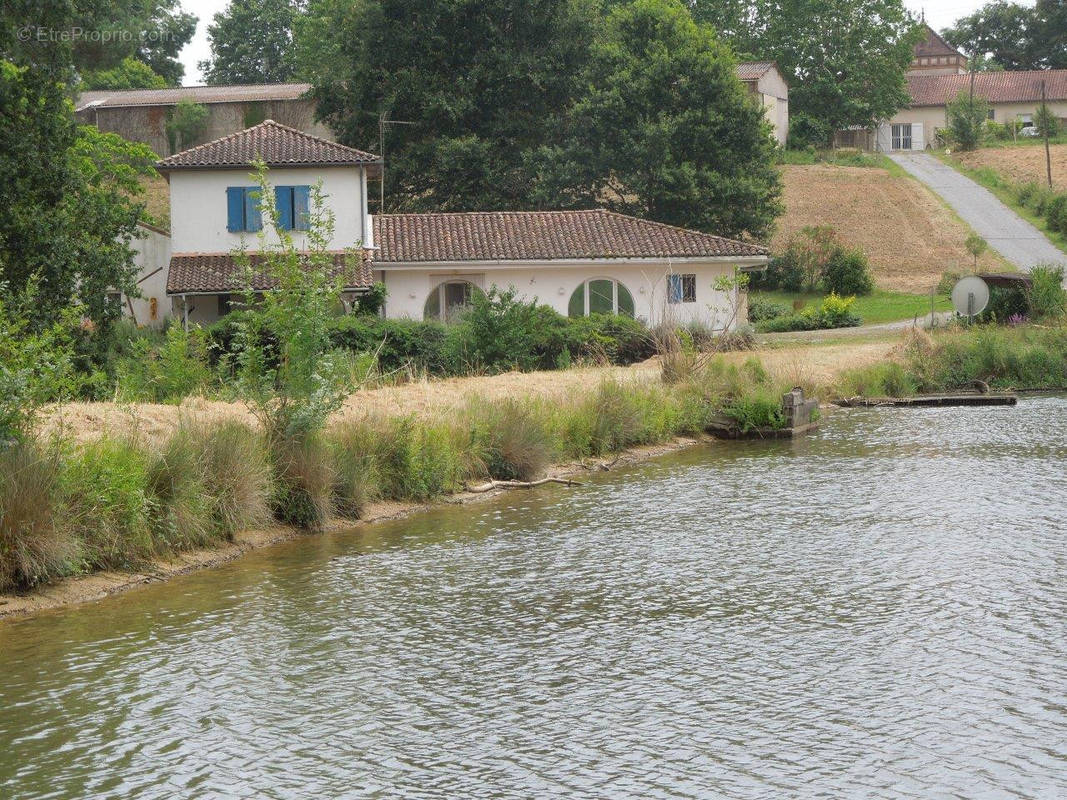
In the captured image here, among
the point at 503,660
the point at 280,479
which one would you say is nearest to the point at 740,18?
the point at 280,479

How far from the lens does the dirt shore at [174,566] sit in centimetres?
1266

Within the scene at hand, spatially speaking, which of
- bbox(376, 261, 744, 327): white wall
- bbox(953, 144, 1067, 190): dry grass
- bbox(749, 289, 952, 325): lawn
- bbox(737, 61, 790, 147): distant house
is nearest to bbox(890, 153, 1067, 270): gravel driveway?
bbox(953, 144, 1067, 190): dry grass

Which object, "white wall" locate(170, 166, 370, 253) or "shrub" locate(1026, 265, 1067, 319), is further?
"white wall" locate(170, 166, 370, 253)

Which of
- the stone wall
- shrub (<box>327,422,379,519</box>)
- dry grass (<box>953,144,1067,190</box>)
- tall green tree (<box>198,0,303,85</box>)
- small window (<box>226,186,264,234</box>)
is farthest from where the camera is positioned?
tall green tree (<box>198,0,303,85</box>)

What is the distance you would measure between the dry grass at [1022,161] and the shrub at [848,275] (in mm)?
24571

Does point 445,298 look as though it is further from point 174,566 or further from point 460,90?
point 174,566

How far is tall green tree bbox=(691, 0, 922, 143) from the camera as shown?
78.2 metres

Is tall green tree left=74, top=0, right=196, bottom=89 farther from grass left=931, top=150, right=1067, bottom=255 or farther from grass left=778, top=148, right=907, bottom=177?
grass left=931, top=150, right=1067, bottom=255

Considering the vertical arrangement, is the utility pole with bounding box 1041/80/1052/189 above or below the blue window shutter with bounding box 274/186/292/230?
above

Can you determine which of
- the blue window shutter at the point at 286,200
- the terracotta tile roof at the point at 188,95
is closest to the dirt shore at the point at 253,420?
the blue window shutter at the point at 286,200

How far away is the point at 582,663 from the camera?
10.7 m

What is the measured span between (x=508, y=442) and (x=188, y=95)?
5749 cm

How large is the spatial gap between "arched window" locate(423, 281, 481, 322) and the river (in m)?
26.5

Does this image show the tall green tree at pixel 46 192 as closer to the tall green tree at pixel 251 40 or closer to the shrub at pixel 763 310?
the shrub at pixel 763 310
